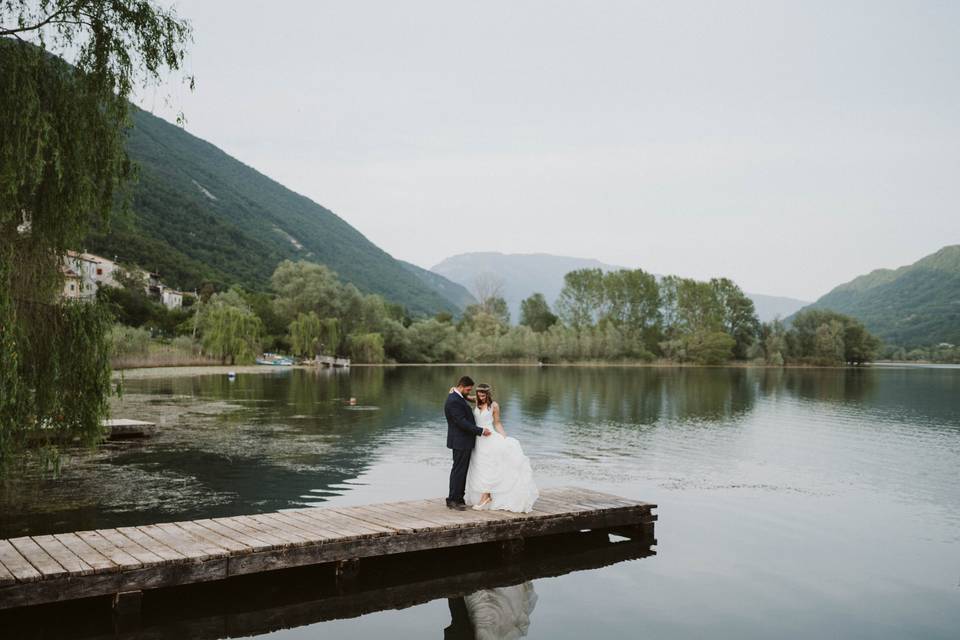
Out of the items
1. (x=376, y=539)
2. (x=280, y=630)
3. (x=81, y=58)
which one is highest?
(x=81, y=58)

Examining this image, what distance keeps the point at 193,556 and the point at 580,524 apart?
6730mm

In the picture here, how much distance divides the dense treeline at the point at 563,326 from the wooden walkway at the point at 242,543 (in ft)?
277

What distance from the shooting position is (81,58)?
1188 centimetres

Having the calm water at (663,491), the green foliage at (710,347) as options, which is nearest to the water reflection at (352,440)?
the calm water at (663,491)

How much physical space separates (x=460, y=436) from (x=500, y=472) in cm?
98

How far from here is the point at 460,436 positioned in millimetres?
13234

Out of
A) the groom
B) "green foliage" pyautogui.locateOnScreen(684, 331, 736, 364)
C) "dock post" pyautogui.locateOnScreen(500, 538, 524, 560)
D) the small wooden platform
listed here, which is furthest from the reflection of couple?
"green foliage" pyautogui.locateOnScreen(684, 331, 736, 364)

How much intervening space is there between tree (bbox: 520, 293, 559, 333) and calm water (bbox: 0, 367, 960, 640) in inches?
4226

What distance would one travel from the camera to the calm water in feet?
37.4

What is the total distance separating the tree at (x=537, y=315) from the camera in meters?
152

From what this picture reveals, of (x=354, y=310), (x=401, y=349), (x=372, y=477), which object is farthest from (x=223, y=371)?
(x=372, y=477)

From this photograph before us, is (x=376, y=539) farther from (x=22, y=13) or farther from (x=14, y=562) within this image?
(x=22, y=13)

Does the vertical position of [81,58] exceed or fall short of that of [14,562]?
it exceeds it

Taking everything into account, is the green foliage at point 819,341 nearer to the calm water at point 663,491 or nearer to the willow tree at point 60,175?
→ the calm water at point 663,491
